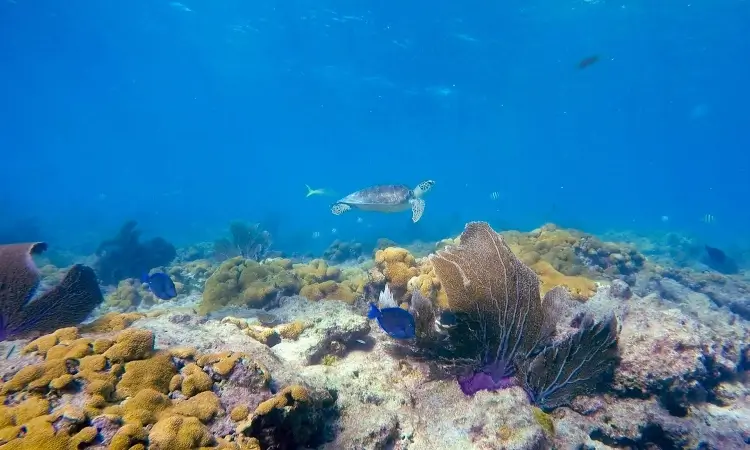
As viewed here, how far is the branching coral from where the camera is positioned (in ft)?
12.1

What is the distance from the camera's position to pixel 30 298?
4.15m

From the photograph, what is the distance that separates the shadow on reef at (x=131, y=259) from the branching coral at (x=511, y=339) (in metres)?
13.4

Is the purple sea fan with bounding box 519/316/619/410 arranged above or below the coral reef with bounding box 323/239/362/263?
above

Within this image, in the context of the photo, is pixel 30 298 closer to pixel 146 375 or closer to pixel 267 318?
pixel 146 375

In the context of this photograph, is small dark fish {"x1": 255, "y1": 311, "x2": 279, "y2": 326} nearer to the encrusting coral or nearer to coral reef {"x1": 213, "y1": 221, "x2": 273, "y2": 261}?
the encrusting coral

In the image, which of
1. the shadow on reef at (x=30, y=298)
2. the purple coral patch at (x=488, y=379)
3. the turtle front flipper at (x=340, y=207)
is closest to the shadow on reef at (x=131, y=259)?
the turtle front flipper at (x=340, y=207)

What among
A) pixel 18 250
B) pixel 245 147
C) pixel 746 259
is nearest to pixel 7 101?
pixel 245 147

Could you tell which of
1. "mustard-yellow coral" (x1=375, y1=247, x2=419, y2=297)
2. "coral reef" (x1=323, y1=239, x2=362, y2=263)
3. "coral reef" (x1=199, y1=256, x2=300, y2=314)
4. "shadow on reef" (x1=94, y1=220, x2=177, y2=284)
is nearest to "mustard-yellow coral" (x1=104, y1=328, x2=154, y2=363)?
"mustard-yellow coral" (x1=375, y1=247, x2=419, y2=297)

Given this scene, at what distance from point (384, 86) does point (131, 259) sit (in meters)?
38.0

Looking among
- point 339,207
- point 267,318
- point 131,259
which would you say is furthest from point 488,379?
point 131,259

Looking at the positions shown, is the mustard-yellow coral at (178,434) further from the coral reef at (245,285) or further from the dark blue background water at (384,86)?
the dark blue background water at (384,86)

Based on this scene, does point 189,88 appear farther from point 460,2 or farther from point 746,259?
point 746,259

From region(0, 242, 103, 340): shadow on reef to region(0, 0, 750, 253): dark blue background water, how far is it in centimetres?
2208

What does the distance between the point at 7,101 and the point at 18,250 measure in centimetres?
9097
